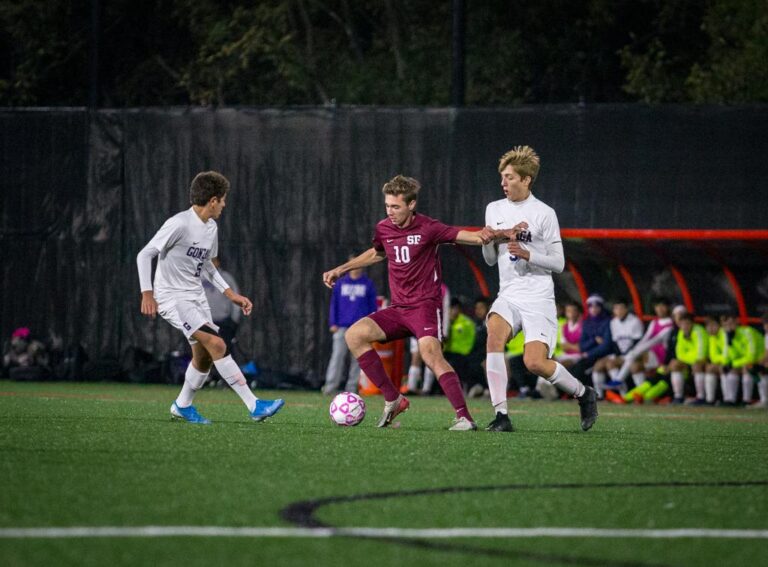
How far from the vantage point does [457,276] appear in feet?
66.7

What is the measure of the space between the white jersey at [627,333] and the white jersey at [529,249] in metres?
8.38

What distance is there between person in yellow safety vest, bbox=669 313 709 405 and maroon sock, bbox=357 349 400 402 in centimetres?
853

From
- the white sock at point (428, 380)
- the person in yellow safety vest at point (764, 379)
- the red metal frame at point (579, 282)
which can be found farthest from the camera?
the red metal frame at point (579, 282)

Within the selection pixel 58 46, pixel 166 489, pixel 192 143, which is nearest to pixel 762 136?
pixel 192 143

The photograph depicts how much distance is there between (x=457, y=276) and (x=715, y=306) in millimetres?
3543

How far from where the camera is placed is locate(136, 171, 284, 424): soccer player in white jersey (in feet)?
35.1

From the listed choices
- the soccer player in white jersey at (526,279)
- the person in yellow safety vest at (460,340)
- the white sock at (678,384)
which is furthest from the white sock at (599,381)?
the soccer player in white jersey at (526,279)

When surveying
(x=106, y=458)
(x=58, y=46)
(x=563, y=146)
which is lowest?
(x=106, y=458)

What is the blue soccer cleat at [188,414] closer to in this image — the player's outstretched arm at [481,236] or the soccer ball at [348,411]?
the soccer ball at [348,411]

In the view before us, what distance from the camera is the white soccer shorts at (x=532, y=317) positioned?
410 inches

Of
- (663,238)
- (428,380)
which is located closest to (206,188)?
(663,238)

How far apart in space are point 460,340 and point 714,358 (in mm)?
3344

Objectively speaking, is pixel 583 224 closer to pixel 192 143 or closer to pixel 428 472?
pixel 192 143

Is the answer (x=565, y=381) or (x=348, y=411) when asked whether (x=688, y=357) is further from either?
(x=348, y=411)
